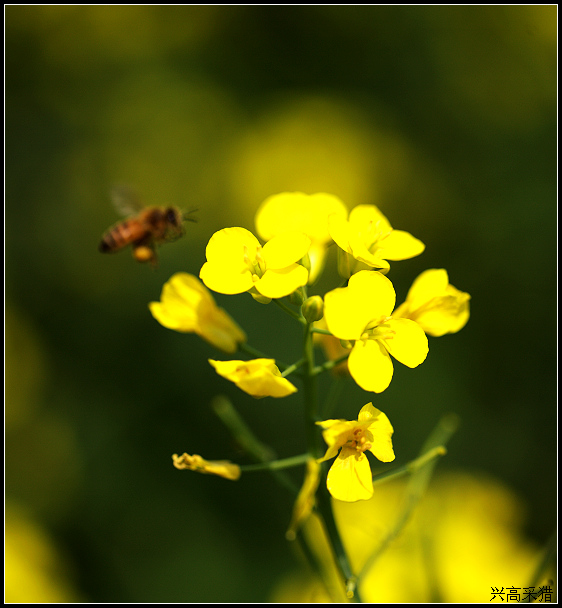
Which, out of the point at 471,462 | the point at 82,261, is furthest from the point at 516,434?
the point at 82,261

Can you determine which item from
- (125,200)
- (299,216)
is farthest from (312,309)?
(125,200)

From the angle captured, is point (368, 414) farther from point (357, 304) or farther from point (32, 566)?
point (32, 566)

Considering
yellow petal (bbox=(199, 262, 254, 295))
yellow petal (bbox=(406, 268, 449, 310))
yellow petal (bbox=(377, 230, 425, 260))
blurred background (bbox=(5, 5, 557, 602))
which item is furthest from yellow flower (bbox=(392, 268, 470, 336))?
blurred background (bbox=(5, 5, 557, 602))

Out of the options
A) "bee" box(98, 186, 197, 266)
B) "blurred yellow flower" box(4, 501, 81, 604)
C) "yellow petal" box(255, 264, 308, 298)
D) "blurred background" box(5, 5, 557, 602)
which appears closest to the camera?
"yellow petal" box(255, 264, 308, 298)

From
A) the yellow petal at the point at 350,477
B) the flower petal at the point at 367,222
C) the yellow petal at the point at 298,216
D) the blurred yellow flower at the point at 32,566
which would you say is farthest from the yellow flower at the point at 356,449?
the blurred yellow flower at the point at 32,566

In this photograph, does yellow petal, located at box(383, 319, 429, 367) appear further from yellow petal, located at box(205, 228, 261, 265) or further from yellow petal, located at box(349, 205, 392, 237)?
yellow petal, located at box(205, 228, 261, 265)

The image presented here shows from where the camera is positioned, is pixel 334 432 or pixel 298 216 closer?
pixel 334 432

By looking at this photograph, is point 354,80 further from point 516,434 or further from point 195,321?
point 195,321
